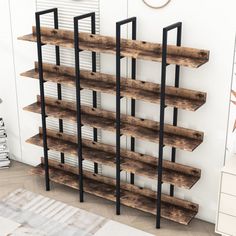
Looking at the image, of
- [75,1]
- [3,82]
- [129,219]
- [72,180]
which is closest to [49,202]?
[72,180]

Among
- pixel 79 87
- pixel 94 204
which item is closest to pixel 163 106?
pixel 79 87

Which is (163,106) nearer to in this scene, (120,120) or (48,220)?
(120,120)

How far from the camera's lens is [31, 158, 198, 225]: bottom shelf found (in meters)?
4.45

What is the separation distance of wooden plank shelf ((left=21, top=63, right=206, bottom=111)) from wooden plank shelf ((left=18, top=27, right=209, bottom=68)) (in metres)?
0.30

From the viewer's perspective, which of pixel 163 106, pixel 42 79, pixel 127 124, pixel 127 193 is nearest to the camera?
pixel 163 106

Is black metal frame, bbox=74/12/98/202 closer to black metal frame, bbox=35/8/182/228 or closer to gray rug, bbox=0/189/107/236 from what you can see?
black metal frame, bbox=35/8/182/228

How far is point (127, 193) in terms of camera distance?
473 centimetres

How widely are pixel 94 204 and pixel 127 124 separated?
897 millimetres

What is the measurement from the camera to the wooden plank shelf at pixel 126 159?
4.33 m

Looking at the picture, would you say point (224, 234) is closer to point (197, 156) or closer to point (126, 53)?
point (197, 156)

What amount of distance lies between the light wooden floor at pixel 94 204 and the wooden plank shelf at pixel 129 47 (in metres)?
1.52

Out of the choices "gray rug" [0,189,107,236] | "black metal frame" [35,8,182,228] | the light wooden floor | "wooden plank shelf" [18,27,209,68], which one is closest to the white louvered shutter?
"black metal frame" [35,8,182,228]

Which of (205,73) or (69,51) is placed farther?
(69,51)

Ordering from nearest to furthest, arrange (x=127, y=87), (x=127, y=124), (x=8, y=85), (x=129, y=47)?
(x=129, y=47) → (x=127, y=87) → (x=127, y=124) → (x=8, y=85)
